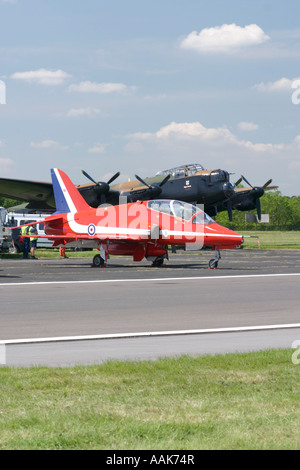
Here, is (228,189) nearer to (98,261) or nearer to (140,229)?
(140,229)

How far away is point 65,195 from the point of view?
32.6m

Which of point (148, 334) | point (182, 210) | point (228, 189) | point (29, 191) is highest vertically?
point (29, 191)

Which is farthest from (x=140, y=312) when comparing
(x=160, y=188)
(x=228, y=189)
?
(x=228, y=189)

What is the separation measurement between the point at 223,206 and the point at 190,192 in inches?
180

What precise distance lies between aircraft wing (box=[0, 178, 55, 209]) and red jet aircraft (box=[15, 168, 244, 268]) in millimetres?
14028

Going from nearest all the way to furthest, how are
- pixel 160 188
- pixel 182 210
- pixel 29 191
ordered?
pixel 182 210, pixel 160 188, pixel 29 191

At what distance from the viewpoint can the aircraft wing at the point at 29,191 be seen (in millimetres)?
45213

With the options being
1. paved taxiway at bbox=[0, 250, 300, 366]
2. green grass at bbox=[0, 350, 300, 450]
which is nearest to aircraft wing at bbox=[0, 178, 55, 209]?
paved taxiway at bbox=[0, 250, 300, 366]

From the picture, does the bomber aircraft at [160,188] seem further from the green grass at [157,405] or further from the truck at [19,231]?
the green grass at [157,405]

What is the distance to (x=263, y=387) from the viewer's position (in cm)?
675

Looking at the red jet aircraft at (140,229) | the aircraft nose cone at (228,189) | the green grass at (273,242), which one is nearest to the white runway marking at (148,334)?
the green grass at (273,242)

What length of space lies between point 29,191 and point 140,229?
800 inches
